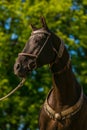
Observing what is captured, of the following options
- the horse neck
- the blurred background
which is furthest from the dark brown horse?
the blurred background

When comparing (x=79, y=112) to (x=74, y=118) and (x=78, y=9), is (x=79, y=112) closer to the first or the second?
(x=74, y=118)

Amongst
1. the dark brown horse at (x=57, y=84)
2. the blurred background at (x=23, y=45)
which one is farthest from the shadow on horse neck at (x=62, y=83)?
the blurred background at (x=23, y=45)

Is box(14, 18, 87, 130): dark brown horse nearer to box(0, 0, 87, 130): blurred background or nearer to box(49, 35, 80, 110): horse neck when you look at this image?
box(49, 35, 80, 110): horse neck

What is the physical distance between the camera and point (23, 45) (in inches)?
974

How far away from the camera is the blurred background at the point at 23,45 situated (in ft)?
79.5

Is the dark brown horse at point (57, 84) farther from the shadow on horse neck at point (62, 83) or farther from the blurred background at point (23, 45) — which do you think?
the blurred background at point (23, 45)

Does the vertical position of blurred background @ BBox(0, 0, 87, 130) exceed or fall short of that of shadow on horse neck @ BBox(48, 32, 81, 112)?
it falls short

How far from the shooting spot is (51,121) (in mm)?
7938

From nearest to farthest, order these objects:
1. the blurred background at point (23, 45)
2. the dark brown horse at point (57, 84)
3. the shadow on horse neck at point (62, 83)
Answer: the dark brown horse at point (57, 84) → the shadow on horse neck at point (62, 83) → the blurred background at point (23, 45)

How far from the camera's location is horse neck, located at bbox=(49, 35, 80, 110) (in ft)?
25.8

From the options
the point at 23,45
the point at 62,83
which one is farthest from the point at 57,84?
the point at 23,45

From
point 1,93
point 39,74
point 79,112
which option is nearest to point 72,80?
point 79,112

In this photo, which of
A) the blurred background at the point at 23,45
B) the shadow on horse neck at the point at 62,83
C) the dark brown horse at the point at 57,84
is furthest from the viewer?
the blurred background at the point at 23,45

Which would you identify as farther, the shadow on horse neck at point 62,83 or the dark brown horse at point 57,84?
the shadow on horse neck at point 62,83
